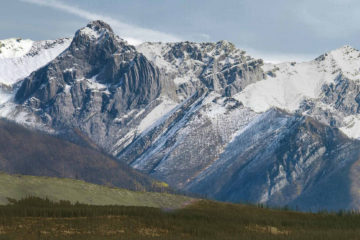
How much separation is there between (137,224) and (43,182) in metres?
56.4

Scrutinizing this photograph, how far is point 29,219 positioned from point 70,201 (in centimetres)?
3933

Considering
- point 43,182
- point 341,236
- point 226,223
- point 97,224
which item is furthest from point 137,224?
point 43,182

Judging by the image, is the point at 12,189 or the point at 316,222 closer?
the point at 316,222

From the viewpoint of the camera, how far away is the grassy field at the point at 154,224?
139625 mm

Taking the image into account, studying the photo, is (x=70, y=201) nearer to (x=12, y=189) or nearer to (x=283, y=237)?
(x=12, y=189)

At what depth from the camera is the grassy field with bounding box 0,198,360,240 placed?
458ft

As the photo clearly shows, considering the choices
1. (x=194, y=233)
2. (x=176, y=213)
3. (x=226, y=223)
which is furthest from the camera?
(x=176, y=213)

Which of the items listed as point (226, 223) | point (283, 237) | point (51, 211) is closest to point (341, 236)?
point (283, 237)

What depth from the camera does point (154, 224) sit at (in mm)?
150750

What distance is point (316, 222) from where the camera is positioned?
173 m

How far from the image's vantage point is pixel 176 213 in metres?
169

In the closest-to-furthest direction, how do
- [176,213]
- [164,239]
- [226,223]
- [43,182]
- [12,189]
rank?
[164,239] < [226,223] < [176,213] < [12,189] < [43,182]

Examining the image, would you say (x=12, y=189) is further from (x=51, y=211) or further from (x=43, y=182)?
(x=51, y=211)

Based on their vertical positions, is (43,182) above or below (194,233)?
above
